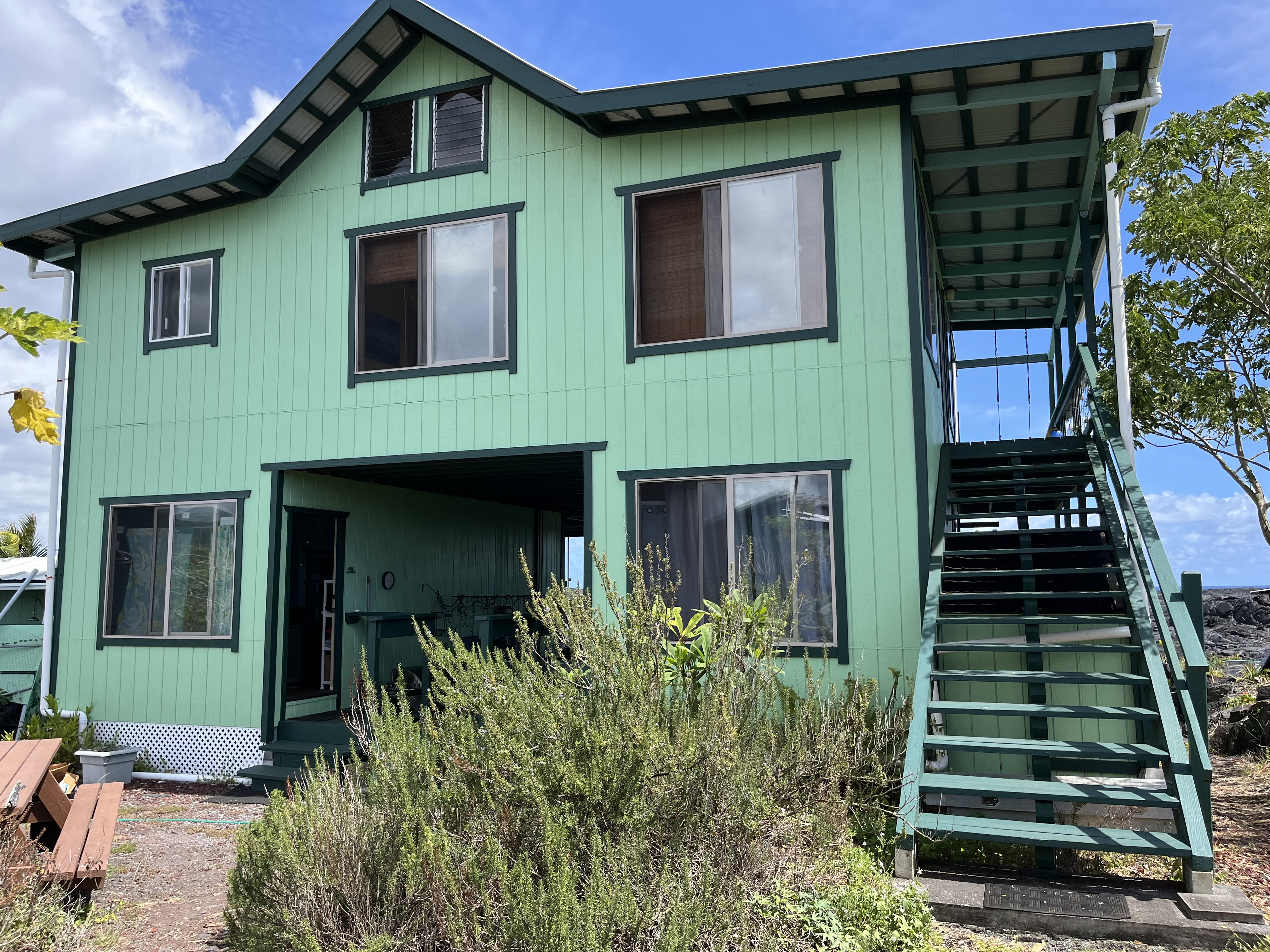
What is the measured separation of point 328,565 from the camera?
36.6 ft

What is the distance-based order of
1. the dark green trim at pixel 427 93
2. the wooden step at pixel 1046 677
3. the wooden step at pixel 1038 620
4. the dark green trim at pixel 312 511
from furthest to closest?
1. the dark green trim at pixel 312 511
2. the dark green trim at pixel 427 93
3. the wooden step at pixel 1038 620
4. the wooden step at pixel 1046 677

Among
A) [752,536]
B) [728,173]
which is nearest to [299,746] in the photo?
[752,536]

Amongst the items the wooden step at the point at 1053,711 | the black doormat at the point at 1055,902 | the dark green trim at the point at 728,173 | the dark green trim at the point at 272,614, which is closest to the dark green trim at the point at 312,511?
the dark green trim at the point at 272,614

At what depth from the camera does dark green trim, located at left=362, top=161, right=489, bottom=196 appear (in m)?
9.54

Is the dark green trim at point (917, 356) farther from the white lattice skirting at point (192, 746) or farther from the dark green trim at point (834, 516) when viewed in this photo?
the white lattice skirting at point (192, 746)

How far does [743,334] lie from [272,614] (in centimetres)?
557

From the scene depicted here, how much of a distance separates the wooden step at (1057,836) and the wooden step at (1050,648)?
1.31 m

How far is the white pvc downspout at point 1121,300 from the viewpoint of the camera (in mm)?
7773

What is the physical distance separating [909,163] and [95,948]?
25.5 feet

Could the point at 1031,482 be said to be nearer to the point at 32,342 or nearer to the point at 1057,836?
the point at 1057,836

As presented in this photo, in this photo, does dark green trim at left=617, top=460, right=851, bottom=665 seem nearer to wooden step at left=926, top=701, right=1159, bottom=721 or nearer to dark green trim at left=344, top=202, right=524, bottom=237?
wooden step at left=926, top=701, right=1159, bottom=721

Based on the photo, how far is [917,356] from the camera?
7.85 metres

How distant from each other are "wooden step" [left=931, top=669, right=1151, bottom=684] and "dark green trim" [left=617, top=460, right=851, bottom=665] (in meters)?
0.93

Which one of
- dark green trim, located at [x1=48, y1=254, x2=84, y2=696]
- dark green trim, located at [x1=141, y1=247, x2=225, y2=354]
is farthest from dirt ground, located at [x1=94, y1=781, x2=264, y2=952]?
dark green trim, located at [x1=141, y1=247, x2=225, y2=354]
